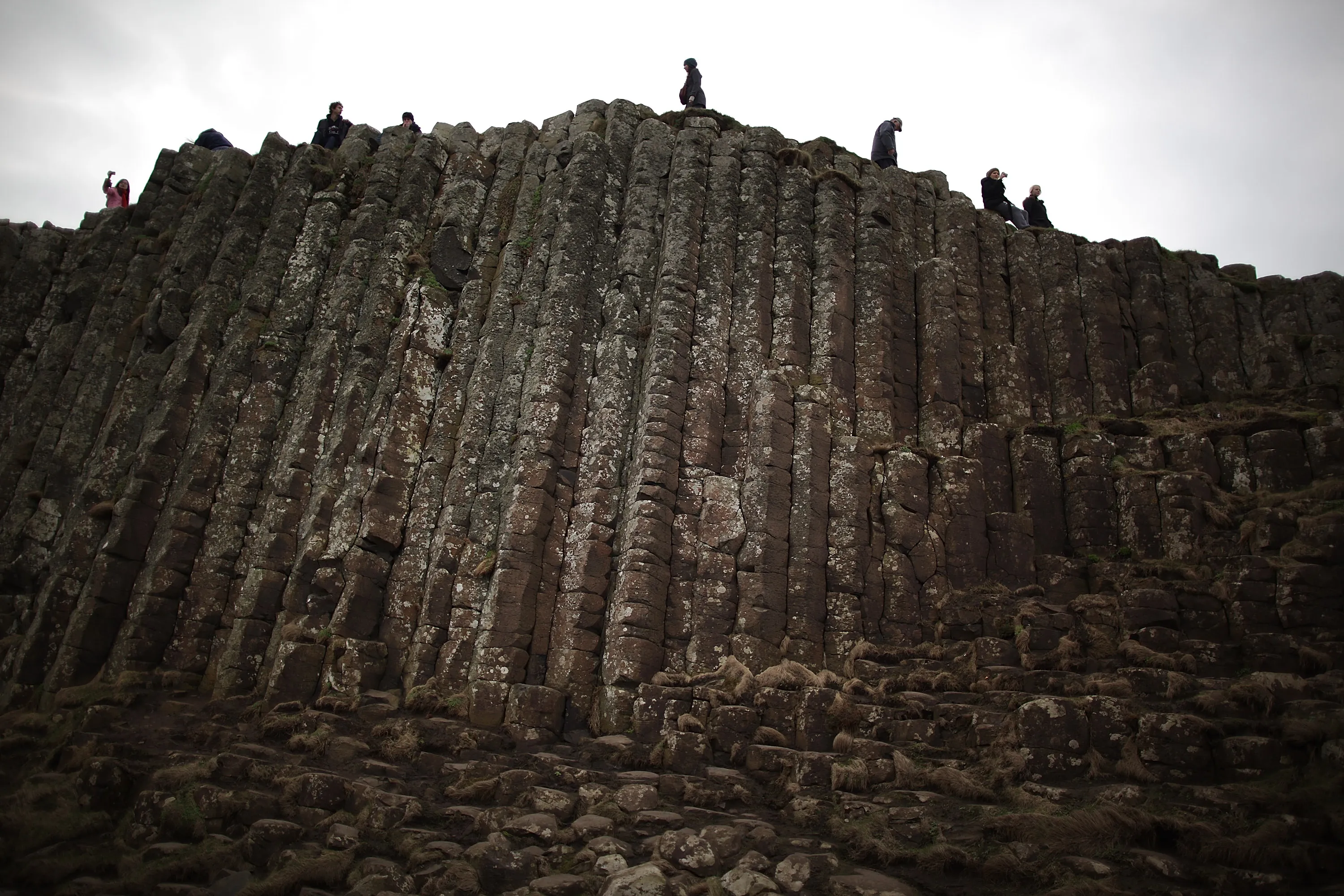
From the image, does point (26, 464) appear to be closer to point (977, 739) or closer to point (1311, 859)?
point (977, 739)

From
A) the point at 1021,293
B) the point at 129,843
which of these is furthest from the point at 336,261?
the point at 1021,293

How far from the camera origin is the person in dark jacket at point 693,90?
2280 cm

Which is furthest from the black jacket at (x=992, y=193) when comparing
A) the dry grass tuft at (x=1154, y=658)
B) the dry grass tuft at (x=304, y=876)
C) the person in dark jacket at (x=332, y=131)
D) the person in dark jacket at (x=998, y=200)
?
the dry grass tuft at (x=304, y=876)

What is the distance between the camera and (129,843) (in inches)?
468

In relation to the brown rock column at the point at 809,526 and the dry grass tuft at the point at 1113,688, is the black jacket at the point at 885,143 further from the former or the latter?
the dry grass tuft at the point at 1113,688

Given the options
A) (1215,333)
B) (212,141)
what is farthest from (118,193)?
(1215,333)

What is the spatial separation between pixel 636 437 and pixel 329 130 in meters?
13.6

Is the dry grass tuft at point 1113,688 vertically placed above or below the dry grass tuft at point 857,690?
above

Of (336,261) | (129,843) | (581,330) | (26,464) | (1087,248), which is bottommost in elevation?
(129,843)

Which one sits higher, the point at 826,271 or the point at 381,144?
the point at 381,144

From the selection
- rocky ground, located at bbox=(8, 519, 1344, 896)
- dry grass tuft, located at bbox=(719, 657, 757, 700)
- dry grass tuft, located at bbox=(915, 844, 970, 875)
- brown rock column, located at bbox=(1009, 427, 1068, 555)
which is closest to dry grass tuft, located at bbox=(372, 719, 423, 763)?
rocky ground, located at bbox=(8, 519, 1344, 896)

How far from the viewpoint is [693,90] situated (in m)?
22.9

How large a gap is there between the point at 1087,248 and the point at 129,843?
20.8 m

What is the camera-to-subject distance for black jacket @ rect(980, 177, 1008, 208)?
75.6 feet
